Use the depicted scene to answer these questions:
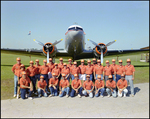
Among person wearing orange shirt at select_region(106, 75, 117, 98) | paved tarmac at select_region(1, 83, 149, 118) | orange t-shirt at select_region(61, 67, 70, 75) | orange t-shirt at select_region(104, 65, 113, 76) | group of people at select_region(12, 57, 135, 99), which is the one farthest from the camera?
orange t-shirt at select_region(61, 67, 70, 75)

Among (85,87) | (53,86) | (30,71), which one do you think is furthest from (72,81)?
(30,71)

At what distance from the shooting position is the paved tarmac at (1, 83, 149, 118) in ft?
14.7

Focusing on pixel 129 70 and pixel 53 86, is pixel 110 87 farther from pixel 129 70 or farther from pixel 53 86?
pixel 53 86

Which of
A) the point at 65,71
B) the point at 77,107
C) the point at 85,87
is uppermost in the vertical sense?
the point at 65,71

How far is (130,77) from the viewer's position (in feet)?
22.1

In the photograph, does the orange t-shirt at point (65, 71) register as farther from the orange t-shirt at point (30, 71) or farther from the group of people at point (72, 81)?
the orange t-shirt at point (30, 71)

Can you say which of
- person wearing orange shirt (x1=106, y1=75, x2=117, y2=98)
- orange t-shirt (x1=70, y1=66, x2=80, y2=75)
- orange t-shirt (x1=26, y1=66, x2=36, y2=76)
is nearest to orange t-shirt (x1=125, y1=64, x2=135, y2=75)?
person wearing orange shirt (x1=106, y1=75, x2=117, y2=98)

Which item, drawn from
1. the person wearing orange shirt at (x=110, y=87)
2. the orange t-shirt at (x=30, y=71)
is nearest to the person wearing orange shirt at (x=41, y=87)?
the orange t-shirt at (x=30, y=71)

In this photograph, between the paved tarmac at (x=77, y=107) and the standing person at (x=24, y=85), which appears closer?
the paved tarmac at (x=77, y=107)

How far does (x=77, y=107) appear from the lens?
201 inches

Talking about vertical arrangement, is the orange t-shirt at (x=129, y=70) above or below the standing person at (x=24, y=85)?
above

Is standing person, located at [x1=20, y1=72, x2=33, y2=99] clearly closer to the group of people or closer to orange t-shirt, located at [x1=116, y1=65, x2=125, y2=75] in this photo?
the group of people

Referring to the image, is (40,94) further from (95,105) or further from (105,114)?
(105,114)

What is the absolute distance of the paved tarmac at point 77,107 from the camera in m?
4.48
